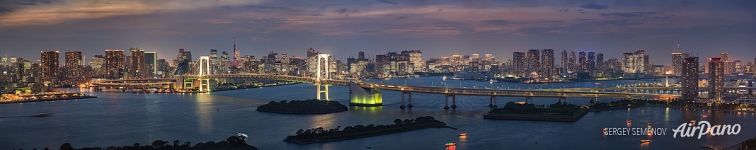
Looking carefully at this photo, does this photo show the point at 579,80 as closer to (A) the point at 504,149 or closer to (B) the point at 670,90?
(B) the point at 670,90

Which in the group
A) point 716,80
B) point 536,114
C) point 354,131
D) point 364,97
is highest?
point 716,80

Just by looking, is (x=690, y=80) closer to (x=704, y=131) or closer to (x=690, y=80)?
(x=690, y=80)

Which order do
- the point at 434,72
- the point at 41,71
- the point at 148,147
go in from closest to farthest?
1. the point at 148,147
2. the point at 41,71
3. the point at 434,72

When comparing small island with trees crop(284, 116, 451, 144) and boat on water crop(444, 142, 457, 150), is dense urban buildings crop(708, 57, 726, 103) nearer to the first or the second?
small island with trees crop(284, 116, 451, 144)

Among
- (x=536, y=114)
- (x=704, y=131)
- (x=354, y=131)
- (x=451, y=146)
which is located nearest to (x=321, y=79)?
(x=536, y=114)

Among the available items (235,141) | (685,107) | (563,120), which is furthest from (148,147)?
(685,107)

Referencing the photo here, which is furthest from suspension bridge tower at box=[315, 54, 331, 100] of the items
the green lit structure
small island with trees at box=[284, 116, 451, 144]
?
small island with trees at box=[284, 116, 451, 144]
